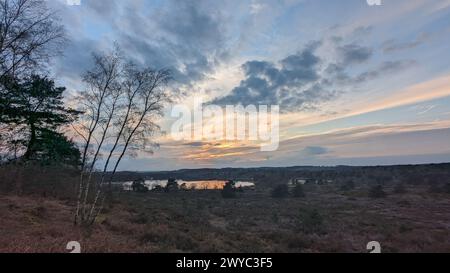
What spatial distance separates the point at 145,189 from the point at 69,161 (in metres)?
31.3

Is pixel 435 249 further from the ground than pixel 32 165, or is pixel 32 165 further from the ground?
pixel 32 165

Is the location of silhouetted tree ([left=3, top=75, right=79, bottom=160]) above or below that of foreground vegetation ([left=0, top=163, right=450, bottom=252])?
above

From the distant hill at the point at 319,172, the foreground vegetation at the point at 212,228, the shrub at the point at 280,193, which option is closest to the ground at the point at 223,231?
the foreground vegetation at the point at 212,228

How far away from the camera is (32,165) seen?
3044 centimetres

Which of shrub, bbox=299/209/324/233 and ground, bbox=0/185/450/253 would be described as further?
shrub, bbox=299/209/324/233

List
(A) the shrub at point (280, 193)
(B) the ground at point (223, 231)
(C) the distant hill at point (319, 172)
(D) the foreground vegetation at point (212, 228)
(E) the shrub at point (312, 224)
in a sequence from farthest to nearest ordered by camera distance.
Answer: (C) the distant hill at point (319, 172)
(A) the shrub at point (280, 193)
(E) the shrub at point (312, 224)
(D) the foreground vegetation at point (212, 228)
(B) the ground at point (223, 231)

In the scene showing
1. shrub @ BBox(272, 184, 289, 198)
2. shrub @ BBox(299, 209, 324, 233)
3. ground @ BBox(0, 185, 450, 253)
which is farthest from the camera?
shrub @ BBox(272, 184, 289, 198)

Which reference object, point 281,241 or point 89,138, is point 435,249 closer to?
point 281,241

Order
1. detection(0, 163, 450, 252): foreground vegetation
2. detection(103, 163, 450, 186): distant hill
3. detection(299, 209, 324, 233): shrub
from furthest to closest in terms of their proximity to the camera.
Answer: detection(103, 163, 450, 186): distant hill < detection(299, 209, 324, 233): shrub < detection(0, 163, 450, 252): foreground vegetation

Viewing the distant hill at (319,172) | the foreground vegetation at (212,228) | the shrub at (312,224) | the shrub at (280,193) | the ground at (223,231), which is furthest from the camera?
the distant hill at (319,172)

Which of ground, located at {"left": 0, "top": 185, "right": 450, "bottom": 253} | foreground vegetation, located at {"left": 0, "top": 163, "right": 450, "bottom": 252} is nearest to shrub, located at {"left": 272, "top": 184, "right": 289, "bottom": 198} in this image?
foreground vegetation, located at {"left": 0, "top": 163, "right": 450, "bottom": 252}

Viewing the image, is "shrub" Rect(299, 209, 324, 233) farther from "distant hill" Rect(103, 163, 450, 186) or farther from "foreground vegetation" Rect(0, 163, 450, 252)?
"distant hill" Rect(103, 163, 450, 186)

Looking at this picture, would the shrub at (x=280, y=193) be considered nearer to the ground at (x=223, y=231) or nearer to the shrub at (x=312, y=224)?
the ground at (x=223, y=231)
